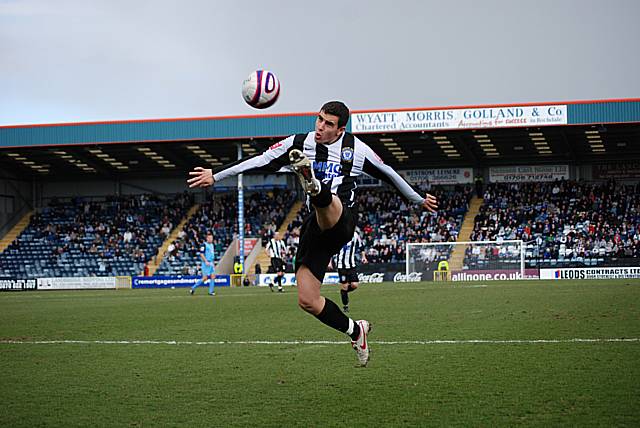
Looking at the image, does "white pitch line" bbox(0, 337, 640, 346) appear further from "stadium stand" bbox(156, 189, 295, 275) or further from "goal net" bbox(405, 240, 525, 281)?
"stadium stand" bbox(156, 189, 295, 275)

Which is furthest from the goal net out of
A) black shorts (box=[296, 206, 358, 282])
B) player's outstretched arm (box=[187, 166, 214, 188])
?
player's outstretched arm (box=[187, 166, 214, 188])

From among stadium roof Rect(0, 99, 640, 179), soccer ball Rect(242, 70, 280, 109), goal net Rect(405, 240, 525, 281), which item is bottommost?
goal net Rect(405, 240, 525, 281)

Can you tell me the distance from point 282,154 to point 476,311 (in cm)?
837

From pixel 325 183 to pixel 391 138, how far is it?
121 ft

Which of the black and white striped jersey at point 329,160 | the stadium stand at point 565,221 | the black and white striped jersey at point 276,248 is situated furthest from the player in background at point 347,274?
the stadium stand at point 565,221

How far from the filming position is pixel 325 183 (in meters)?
7.93

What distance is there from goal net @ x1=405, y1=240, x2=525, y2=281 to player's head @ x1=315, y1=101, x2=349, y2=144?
95.9 feet

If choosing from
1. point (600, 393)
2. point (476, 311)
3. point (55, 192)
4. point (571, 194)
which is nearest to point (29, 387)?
point (600, 393)

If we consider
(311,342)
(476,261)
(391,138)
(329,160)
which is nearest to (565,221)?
(476,261)

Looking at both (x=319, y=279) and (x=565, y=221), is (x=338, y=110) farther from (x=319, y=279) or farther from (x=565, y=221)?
(x=565, y=221)

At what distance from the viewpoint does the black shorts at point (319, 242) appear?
7.65 metres

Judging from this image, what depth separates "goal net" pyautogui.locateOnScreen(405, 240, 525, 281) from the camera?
36.5 metres

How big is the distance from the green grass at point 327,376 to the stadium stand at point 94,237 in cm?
3309

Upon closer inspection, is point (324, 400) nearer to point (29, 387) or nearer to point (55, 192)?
point (29, 387)
